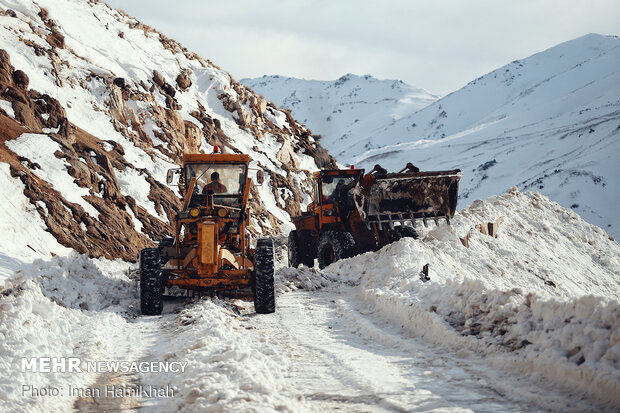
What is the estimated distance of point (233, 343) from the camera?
20.5ft

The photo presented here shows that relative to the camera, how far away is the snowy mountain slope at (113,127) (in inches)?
604

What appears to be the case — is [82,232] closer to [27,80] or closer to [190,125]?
[27,80]

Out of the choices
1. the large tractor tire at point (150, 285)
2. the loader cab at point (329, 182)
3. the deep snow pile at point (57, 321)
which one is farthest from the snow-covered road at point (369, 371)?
the loader cab at point (329, 182)

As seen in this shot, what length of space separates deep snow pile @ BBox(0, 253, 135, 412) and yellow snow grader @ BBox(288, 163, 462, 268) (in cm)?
593

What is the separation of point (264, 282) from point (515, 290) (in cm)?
406

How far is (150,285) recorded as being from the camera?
8.98 metres

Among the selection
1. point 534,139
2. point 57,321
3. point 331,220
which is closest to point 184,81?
point 331,220

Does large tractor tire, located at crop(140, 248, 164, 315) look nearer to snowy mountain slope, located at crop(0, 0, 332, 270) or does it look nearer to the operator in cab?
the operator in cab

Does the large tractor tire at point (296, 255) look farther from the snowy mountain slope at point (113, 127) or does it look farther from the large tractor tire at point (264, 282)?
the large tractor tire at point (264, 282)

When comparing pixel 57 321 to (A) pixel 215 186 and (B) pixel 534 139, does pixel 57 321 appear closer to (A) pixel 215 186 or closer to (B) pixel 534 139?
(A) pixel 215 186

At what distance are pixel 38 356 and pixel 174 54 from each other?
37.7 meters

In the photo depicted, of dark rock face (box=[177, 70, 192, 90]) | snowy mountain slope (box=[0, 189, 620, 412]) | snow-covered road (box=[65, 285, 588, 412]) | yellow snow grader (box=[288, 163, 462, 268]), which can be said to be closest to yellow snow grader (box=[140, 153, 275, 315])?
snowy mountain slope (box=[0, 189, 620, 412])

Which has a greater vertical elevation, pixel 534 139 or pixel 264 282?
pixel 534 139

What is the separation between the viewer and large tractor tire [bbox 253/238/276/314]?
928cm
